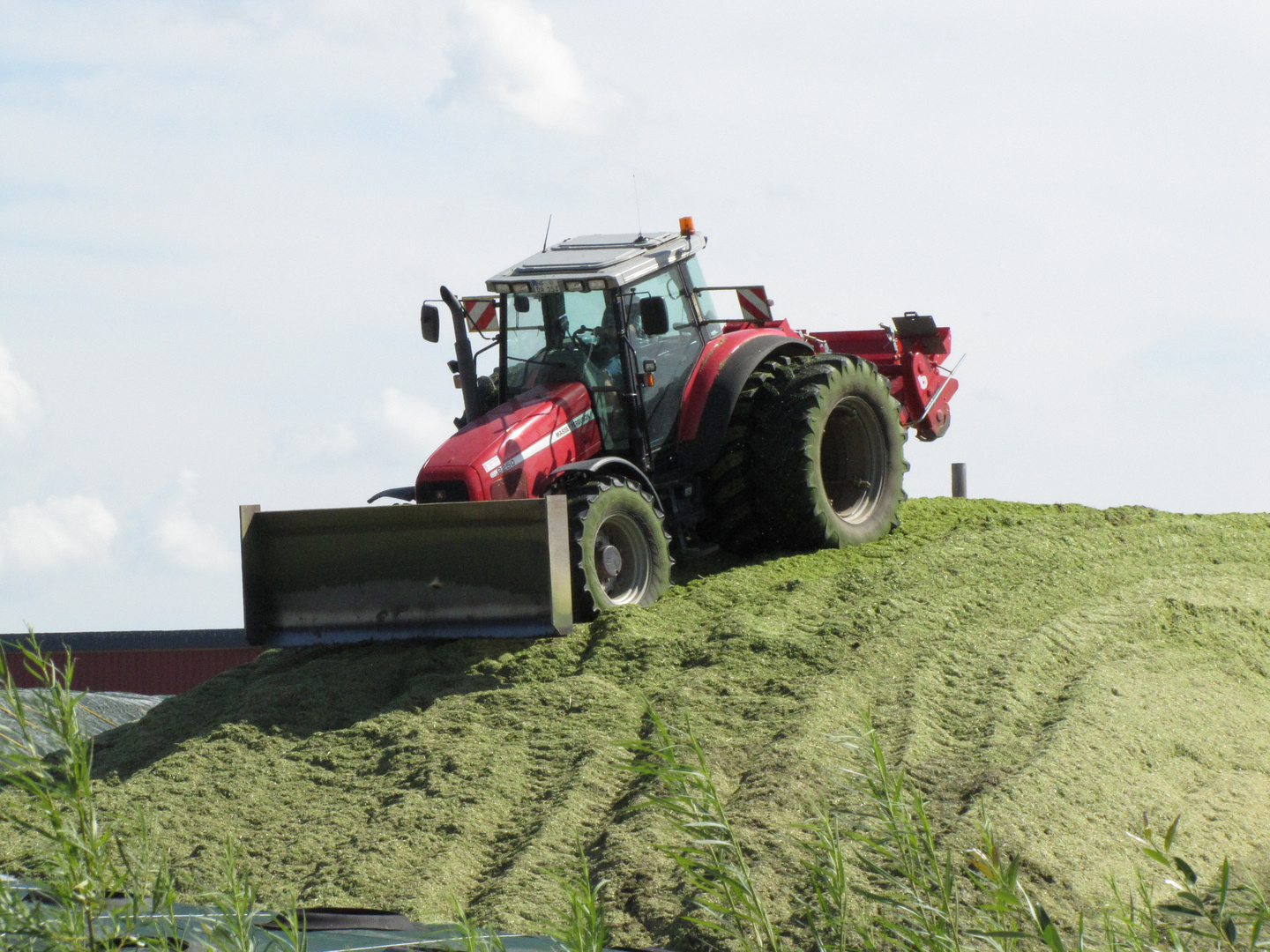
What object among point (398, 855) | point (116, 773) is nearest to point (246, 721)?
point (116, 773)

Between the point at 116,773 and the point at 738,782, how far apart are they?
10.4 feet

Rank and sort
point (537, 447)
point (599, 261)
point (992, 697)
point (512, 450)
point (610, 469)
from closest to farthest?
point (992, 697) < point (512, 450) < point (537, 447) < point (610, 469) < point (599, 261)

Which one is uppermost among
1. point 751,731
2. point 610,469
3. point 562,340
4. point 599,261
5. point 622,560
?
point 599,261

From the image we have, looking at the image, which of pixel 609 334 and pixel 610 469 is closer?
pixel 610 469

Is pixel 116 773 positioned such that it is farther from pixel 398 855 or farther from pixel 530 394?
pixel 530 394

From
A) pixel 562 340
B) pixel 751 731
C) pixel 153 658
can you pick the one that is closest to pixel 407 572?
pixel 562 340

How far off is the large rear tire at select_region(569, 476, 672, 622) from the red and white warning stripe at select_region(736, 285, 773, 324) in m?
2.07

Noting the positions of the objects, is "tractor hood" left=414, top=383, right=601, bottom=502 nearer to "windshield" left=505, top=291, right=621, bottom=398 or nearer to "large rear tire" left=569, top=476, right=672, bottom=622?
"windshield" left=505, top=291, right=621, bottom=398

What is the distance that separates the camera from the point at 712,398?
8.45m

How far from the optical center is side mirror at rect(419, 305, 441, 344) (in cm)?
809

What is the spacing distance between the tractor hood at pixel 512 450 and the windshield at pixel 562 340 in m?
0.24

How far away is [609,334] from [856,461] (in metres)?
2.20

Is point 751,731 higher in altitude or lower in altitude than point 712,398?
lower

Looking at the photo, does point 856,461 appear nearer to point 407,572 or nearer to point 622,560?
point 622,560
